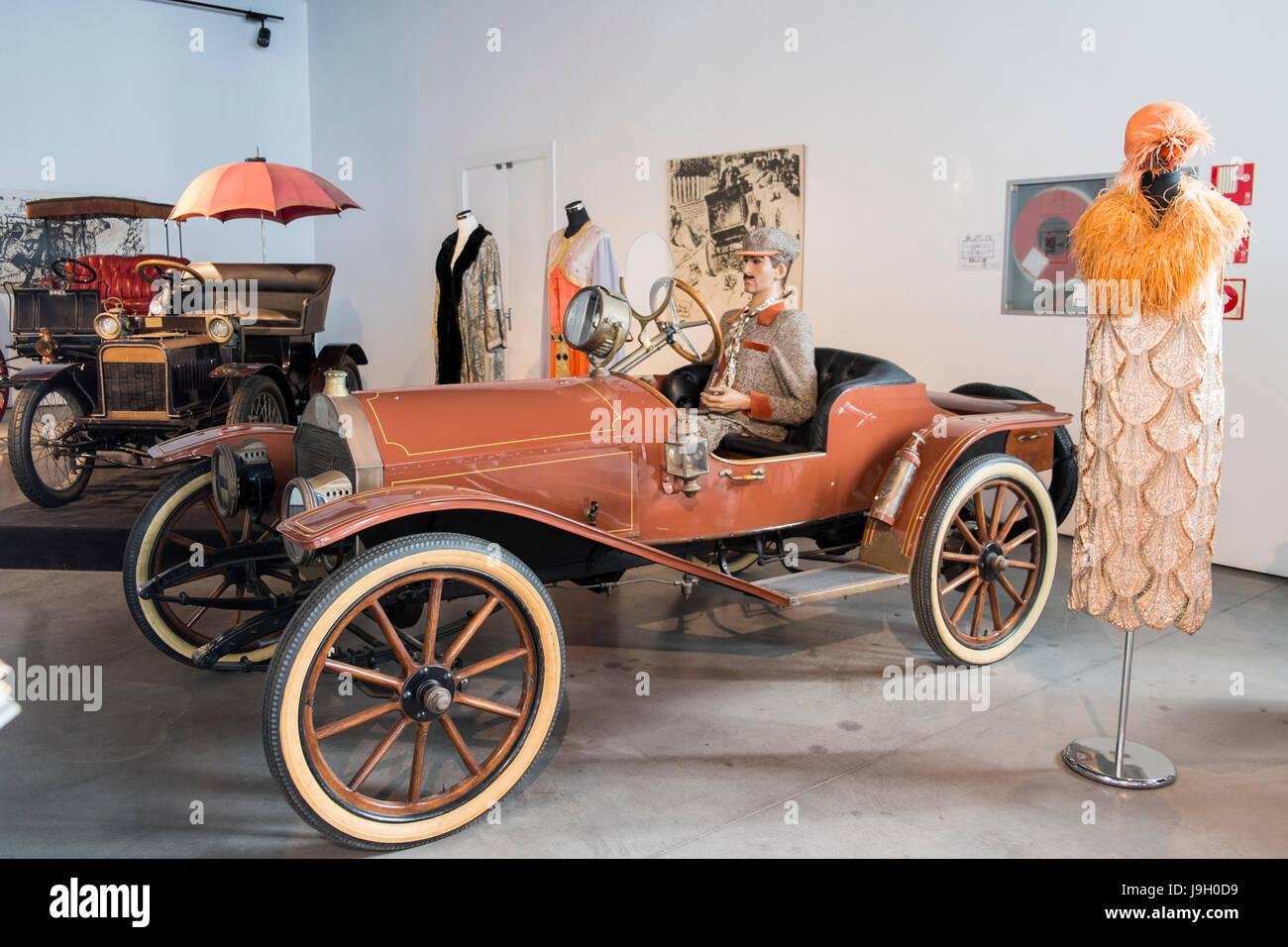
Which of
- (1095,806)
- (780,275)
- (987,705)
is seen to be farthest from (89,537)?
(1095,806)

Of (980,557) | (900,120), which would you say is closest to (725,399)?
(980,557)

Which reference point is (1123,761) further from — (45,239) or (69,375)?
(45,239)

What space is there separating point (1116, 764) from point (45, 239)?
9.04m

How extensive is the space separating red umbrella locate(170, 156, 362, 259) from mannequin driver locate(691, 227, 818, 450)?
3.54 m

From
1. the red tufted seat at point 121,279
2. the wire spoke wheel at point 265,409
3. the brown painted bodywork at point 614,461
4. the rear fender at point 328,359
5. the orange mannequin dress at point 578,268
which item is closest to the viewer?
the brown painted bodywork at point 614,461

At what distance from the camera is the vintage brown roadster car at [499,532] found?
2.35 meters

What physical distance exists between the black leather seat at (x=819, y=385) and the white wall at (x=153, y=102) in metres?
6.94

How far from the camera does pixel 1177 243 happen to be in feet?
7.88

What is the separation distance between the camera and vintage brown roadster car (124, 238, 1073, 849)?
7.71 ft

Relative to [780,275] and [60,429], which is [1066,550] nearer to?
[780,275]

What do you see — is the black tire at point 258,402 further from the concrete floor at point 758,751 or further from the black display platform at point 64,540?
the concrete floor at point 758,751

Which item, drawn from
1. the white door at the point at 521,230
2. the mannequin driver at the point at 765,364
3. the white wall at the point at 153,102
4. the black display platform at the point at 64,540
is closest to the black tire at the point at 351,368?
the white door at the point at 521,230

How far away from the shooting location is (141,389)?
5.49 meters

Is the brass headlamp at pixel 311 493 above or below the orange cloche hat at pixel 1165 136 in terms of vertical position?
below
